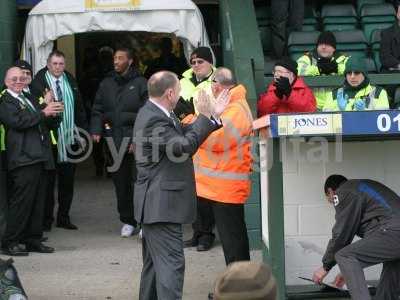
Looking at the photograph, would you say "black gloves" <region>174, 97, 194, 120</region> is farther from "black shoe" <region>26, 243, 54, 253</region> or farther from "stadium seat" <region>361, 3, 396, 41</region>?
"stadium seat" <region>361, 3, 396, 41</region>

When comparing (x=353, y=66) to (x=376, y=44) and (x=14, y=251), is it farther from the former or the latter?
(x=14, y=251)

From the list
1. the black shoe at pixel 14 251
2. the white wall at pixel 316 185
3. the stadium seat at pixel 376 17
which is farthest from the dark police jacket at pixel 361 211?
the stadium seat at pixel 376 17

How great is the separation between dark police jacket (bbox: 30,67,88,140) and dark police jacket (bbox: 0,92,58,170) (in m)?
0.60

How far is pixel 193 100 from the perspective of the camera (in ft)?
26.5

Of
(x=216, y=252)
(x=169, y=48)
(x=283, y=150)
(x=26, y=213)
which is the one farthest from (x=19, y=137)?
(x=169, y=48)

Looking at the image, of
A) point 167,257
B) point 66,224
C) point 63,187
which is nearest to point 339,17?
point 63,187

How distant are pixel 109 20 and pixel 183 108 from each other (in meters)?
2.15

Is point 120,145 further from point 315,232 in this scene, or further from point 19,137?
point 315,232

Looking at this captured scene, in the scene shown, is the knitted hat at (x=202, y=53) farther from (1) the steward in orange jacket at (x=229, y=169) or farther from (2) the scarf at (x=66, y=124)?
(2) the scarf at (x=66, y=124)

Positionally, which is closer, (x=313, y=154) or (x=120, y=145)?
(x=313, y=154)

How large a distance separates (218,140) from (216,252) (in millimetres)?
2041

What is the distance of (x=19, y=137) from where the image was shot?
29.6ft

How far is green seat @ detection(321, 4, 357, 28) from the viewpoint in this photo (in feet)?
40.8

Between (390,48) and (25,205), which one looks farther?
(390,48)
